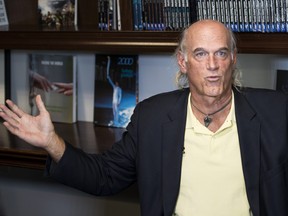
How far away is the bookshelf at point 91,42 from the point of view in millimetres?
1558

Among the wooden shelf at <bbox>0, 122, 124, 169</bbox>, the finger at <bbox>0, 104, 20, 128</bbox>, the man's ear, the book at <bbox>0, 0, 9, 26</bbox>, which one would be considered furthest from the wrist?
the book at <bbox>0, 0, 9, 26</bbox>

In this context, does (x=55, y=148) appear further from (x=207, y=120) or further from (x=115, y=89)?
(x=115, y=89)

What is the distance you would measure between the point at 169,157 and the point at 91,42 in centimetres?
55

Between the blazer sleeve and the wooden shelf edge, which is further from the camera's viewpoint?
the wooden shelf edge

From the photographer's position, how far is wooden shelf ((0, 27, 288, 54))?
1.54 m

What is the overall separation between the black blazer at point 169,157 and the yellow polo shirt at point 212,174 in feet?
0.08

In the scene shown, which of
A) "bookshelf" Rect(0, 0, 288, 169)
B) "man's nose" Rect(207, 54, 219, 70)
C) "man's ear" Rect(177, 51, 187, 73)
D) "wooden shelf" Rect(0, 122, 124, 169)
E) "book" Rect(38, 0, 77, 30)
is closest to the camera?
"man's nose" Rect(207, 54, 219, 70)

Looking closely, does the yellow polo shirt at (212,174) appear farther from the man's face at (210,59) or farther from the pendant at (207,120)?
the man's face at (210,59)

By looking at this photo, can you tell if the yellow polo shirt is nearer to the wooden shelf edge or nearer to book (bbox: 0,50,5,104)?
the wooden shelf edge

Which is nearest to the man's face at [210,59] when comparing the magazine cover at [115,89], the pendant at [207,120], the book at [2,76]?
the pendant at [207,120]

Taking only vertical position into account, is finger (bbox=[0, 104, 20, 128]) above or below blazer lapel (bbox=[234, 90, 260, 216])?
above

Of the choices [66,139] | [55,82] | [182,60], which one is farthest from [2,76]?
[182,60]

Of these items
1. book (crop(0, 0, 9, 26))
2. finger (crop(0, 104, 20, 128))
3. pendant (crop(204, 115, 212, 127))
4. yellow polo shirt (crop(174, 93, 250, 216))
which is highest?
book (crop(0, 0, 9, 26))

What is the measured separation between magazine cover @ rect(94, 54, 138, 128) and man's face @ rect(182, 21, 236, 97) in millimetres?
675
